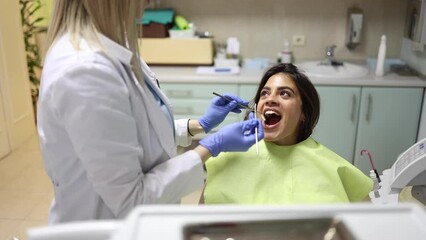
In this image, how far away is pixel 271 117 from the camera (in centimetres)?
176

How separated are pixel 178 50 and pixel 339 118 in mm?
1281

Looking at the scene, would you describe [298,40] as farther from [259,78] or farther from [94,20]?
[94,20]

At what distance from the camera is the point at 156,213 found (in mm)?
714

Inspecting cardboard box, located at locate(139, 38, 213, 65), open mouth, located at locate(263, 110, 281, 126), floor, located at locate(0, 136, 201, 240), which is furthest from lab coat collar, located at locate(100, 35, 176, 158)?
cardboard box, located at locate(139, 38, 213, 65)

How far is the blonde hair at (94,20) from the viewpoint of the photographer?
3.43 feet

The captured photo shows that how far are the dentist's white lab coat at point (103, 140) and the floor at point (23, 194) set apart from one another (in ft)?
5.16

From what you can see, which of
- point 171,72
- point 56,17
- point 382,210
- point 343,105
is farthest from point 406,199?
point 171,72

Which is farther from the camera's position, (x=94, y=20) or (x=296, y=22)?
(x=296, y=22)

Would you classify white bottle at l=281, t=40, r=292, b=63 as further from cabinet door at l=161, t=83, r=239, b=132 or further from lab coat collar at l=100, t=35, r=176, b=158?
lab coat collar at l=100, t=35, r=176, b=158

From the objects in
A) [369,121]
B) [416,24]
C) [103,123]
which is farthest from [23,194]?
[416,24]

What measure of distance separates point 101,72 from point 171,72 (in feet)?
6.99

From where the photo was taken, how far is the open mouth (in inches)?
68.7

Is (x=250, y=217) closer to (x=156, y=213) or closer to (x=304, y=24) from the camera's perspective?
(x=156, y=213)

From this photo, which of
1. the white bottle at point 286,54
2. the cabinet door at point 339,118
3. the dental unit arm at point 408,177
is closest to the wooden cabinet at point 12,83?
the white bottle at point 286,54
